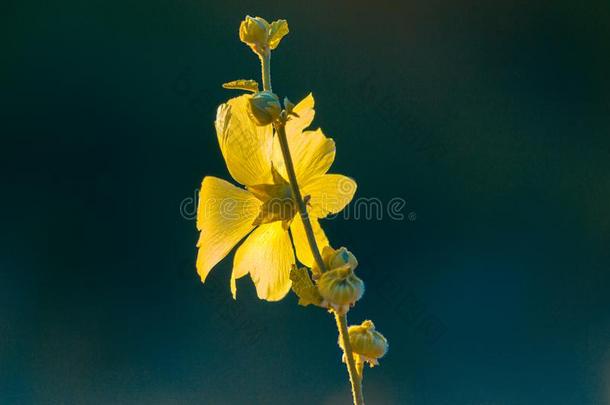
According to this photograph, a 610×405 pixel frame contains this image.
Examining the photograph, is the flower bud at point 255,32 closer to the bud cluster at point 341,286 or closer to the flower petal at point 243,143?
the flower petal at point 243,143

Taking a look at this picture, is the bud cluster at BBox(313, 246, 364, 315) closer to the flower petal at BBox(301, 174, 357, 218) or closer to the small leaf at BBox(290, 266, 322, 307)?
the small leaf at BBox(290, 266, 322, 307)

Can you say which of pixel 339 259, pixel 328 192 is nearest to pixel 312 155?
pixel 328 192

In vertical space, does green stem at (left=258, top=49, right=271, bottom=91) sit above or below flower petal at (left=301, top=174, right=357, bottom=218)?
above

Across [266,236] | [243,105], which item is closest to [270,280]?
[266,236]

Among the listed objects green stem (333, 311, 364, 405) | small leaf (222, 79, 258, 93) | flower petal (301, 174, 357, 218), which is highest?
small leaf (222, 79, 258, 93)

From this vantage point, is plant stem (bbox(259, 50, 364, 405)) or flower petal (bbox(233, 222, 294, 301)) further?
flower petal (bbox(233, 222, 294, 301))

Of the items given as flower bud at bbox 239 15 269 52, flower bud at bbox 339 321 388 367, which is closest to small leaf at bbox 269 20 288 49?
flower bud at bbox 239 15 269 52
